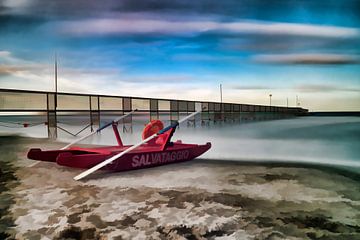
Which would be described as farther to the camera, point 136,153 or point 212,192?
point 136,153

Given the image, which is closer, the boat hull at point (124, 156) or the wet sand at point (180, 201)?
the wet sand at point (180, 201)

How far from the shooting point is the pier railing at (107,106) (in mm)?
1652

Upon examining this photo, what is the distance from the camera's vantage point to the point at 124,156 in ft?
5.47

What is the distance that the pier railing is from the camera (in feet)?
5.42

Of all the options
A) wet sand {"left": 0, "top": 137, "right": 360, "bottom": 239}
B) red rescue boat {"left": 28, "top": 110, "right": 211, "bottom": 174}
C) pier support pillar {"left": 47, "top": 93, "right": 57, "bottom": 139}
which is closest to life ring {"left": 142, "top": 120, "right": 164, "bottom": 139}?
red rescue boat {"left": 28, "top": 110, "right": 211, "bottom": 174}

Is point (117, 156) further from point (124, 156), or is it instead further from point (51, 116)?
point (51, 116)

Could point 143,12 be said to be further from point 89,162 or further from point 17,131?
point 17,131

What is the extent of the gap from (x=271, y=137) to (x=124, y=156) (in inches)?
31.6

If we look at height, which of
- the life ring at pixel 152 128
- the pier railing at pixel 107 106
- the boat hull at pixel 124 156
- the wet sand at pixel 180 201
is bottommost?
the wet sand at pixel 180 201

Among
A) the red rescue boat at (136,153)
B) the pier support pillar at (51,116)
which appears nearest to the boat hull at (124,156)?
the red rescue boat at (136,153)

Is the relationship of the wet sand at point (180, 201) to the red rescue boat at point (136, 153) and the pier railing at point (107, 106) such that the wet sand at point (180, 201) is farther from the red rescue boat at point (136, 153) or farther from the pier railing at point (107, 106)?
the pier railing at point (107, 106)

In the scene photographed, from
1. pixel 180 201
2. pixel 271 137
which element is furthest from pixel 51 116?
pixel 271 137

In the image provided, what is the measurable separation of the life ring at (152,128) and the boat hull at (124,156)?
0.24ft

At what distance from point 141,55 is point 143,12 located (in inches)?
8.5
